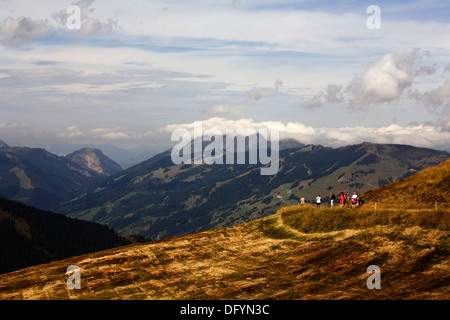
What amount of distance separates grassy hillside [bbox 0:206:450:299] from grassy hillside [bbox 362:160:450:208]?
8.42 m

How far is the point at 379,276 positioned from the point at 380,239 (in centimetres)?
884

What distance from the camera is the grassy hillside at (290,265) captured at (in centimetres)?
3297

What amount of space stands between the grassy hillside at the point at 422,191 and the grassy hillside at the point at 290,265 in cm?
842

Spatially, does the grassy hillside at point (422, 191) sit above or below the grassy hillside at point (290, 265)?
above

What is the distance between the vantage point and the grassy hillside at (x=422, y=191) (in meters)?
52.8

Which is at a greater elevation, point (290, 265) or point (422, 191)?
point (422, 191)

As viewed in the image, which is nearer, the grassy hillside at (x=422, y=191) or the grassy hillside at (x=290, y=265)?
the grassy hillside at (x=290, y=265)

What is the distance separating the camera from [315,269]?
38.4 meters

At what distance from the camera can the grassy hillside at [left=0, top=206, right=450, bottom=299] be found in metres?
33.0

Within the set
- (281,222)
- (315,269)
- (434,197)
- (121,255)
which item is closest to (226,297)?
(315,269)

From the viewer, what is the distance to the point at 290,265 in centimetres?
4106

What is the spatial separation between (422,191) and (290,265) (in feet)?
89.5

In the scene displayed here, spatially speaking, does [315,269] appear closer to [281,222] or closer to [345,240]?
[345,240]

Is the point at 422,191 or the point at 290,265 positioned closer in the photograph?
the point at 290,265
